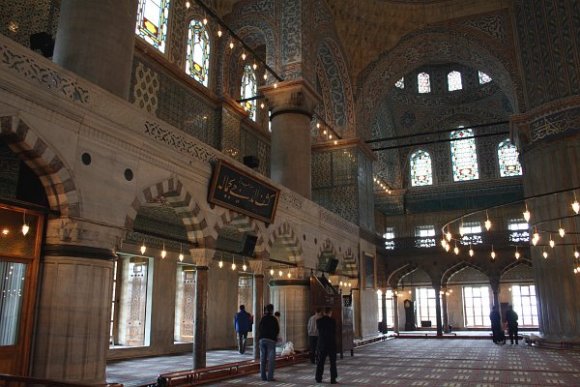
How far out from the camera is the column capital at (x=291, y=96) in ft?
37.1

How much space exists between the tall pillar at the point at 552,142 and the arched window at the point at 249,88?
6.71 metres

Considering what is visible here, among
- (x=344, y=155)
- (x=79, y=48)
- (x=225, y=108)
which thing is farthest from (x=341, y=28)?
(x=79, y=48)

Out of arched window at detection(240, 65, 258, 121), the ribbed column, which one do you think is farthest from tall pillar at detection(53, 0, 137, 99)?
arched window at detection(240, 65, 258, 121)

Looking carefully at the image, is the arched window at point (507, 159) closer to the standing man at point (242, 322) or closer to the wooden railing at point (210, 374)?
the standing man at point (242, 322)

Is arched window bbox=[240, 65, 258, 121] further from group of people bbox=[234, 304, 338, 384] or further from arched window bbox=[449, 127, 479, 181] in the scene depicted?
arched window bbox=[449, 127, 479, 181]

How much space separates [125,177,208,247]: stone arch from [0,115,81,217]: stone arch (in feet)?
2.58

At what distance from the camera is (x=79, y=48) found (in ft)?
19.1

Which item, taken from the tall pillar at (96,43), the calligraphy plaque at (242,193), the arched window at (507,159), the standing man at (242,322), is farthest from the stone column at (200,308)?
the arched window at (507,159)

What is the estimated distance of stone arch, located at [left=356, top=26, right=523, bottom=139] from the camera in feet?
47.8

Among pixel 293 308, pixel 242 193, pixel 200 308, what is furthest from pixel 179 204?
pixel 293 308

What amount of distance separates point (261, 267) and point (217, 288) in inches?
127

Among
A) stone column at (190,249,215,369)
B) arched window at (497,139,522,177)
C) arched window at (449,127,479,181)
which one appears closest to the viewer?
stone column at (190,249,215,369)

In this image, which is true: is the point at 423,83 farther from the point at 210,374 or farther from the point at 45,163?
the point at 45,163

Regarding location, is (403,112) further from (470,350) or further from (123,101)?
(123,101)
